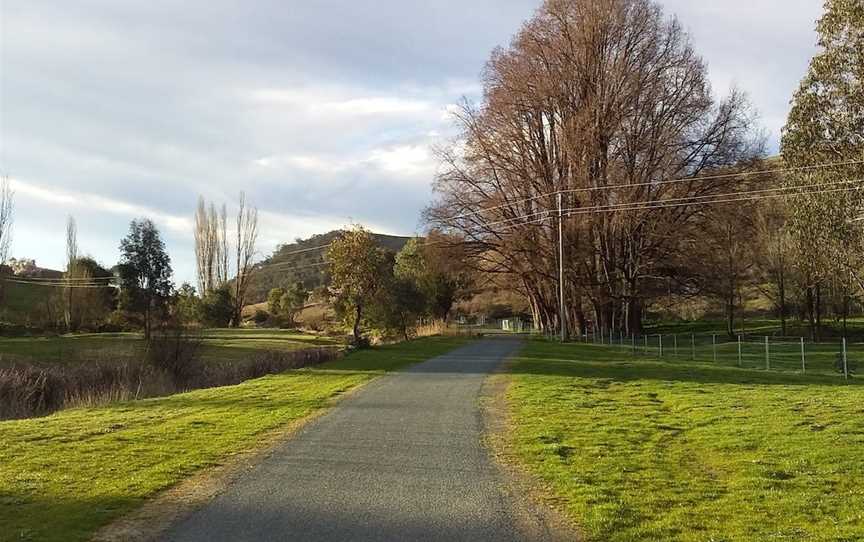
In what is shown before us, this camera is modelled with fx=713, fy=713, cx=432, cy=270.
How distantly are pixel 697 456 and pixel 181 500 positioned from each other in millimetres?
6069

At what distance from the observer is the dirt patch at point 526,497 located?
575cm

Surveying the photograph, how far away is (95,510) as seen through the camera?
20.4 feet

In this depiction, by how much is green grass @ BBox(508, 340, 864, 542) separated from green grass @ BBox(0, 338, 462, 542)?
3962 mm

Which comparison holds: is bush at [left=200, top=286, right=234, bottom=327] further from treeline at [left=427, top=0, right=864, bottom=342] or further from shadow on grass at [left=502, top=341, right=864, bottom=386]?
shadow on grass at [left=502, top=341, right=864, bottom=386]

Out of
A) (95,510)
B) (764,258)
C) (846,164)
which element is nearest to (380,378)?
(95,510)

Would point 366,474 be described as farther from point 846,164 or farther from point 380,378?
point 846,164

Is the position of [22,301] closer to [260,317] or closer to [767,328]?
[260,317]

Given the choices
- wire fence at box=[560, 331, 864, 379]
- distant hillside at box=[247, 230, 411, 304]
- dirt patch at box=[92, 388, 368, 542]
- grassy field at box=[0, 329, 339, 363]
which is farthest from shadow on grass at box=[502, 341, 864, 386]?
distant hillside at box=[247, 230, 411, 304]

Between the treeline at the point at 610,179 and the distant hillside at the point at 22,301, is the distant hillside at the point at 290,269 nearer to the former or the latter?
the distant hillside at the point at 22,301

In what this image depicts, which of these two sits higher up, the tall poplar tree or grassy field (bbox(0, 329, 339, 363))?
the tall poplar tree

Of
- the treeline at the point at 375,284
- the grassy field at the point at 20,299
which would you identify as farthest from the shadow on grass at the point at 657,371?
the grassy field at the point at 20,299

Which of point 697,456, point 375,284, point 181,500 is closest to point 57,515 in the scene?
point 181,500

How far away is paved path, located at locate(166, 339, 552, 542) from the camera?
5723 mm

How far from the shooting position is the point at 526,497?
6.83 m
